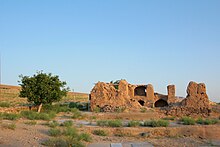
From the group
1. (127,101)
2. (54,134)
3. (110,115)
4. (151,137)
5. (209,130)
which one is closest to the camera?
(54,134)

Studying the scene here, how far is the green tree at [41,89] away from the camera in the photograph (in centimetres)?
2470

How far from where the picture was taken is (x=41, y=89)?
24.8 metres

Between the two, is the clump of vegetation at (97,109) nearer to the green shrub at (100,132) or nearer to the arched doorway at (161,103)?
the green shrub at (100,132)

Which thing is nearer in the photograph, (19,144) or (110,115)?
(19,144)

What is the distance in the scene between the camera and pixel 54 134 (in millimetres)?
12148

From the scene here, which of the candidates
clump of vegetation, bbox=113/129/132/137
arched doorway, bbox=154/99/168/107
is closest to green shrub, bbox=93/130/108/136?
clump of vegetation, bbox=113/129/132/137

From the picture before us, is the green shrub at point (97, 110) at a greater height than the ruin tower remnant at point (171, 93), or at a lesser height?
lesser

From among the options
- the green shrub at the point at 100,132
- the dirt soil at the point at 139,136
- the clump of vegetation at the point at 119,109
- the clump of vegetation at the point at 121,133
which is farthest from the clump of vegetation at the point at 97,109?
the green shrub at the point at 100,132

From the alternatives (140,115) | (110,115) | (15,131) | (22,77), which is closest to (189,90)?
(140,115)

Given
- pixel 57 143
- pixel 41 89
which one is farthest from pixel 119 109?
pixel 57 143

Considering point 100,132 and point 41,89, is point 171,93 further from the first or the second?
point 100,132

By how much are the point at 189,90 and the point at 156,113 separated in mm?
3873

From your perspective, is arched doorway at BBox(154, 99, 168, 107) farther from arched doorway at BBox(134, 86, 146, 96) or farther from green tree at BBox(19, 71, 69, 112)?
green tree at BBox(19, 71, 69, 112)

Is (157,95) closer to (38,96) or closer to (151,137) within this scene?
(38,96)
